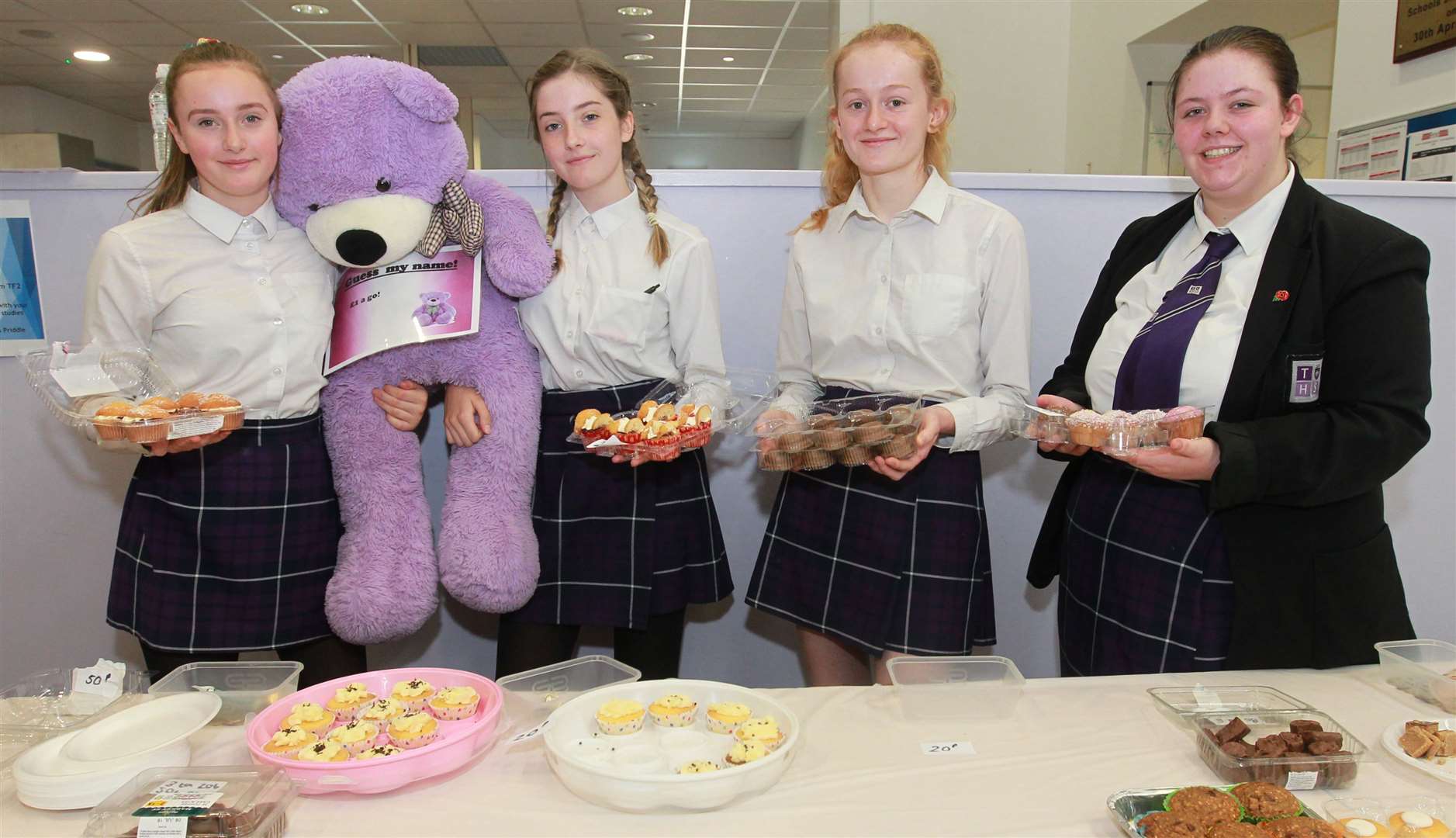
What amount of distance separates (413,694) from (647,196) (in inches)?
38.1

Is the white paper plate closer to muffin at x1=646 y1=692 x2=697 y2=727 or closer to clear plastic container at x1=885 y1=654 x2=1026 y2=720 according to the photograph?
clear plastic container at x1=885 y1=654 x2=1026 y2=720

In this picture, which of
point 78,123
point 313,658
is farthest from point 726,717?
point 78,123

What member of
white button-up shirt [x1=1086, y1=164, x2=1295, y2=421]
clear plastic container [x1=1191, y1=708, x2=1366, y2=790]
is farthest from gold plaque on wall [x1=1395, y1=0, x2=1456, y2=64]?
clear plastic container [x1=1191, y1=708, x2=1366, y2=790]

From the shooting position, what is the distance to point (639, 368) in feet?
5.45

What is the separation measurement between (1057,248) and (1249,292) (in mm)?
810

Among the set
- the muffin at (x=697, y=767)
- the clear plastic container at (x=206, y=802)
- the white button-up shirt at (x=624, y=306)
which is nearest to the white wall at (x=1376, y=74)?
the white button-up shirt at (x=624, y=306)

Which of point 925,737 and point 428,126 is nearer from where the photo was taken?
point 925,737

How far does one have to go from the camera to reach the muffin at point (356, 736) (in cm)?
100

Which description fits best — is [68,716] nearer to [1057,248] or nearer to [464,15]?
[1057,248]

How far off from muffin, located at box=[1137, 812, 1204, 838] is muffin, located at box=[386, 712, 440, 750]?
740 mm

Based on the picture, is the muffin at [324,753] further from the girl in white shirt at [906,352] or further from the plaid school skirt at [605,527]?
the girl in white shirt at [906,352]

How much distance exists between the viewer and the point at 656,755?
1009mm

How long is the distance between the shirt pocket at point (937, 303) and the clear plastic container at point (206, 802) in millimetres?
1118

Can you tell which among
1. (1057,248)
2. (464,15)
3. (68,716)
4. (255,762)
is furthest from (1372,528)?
(464,15)
